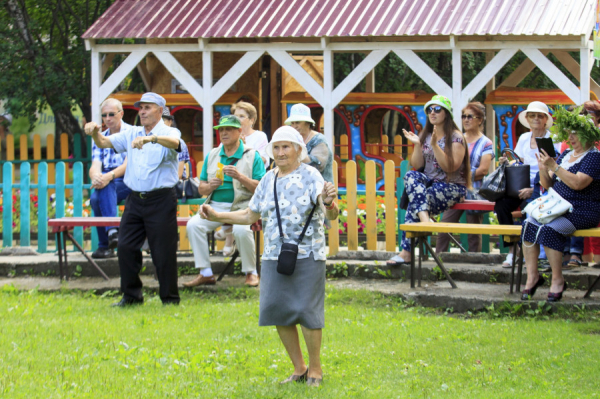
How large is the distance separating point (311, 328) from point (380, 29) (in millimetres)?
8403

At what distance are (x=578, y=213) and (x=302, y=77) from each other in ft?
22.5

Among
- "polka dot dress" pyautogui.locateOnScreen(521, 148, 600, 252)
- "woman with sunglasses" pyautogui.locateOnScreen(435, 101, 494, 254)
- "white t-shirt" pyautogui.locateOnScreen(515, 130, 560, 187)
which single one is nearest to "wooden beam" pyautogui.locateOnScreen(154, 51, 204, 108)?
"woman with sunglasses" pyautogui.locateOnScreen(435, 101, 494, 254)

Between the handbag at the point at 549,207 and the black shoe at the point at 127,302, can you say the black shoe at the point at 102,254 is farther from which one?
the handbag at the point at 549,207

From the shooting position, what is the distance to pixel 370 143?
15570 mm

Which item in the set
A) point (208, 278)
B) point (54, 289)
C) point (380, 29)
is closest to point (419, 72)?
point (380, 29)

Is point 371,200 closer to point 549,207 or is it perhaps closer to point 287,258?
point 549,207

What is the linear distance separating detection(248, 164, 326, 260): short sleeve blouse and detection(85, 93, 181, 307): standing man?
8.55ft

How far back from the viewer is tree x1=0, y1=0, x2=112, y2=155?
54.7 feet

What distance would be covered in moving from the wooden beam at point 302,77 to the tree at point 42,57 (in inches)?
227

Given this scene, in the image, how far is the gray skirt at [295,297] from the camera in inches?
195

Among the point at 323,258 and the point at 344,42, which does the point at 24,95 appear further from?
the point at 323,258

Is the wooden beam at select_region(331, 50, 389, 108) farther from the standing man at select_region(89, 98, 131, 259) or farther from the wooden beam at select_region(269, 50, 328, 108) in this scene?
the standing man at select_region(89, 98, 131, 259)

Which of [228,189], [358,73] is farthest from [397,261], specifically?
[358,73]

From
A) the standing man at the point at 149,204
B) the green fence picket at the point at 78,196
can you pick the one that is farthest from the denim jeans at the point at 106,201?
the standing man at the point at 149,204
